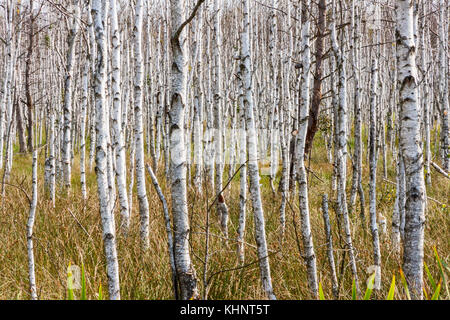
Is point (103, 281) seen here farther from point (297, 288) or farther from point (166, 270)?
point (297, 288)

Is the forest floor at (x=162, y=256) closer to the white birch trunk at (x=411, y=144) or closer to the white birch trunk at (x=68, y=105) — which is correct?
the white birch trunk at (x=411, y=144)

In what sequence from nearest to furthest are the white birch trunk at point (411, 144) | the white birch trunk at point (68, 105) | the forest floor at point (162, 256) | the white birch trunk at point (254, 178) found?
the white birch trunk at point (411, 144) → the white birch trunk at point (254, 178) → the forest floor at point (162, 256) → the white birch trunk at point (68, 105)

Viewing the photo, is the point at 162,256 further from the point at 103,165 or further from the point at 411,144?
the point at 411,144

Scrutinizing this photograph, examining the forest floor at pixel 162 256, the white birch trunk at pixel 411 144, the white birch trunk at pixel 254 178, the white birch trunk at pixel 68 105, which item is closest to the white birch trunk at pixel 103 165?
Result: the forest floor at pixel 162 256

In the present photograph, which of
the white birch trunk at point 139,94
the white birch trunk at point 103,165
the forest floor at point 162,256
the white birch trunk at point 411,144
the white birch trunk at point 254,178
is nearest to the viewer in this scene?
the white birch trunk at point 411,144

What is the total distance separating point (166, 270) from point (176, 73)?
5.39ft

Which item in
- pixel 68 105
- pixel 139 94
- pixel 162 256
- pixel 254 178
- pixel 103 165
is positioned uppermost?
pixel 68 105

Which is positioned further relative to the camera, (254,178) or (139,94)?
(139,94)

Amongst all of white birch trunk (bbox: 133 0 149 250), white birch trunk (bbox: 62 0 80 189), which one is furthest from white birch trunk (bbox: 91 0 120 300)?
white birch trunk (bbox: 62 0 80 189)

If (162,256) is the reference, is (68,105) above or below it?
above

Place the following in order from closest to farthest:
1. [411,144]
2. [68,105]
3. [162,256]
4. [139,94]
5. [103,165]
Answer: [411,144] < [103,165] < [162,256] < [139,94] < [68,105]

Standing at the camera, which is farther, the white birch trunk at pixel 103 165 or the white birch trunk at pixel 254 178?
the white birch trunk at pixel 254 178

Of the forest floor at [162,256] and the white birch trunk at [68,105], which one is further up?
the white birch trunk at [68,105]

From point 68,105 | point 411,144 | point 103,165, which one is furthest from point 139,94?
point 411,144
